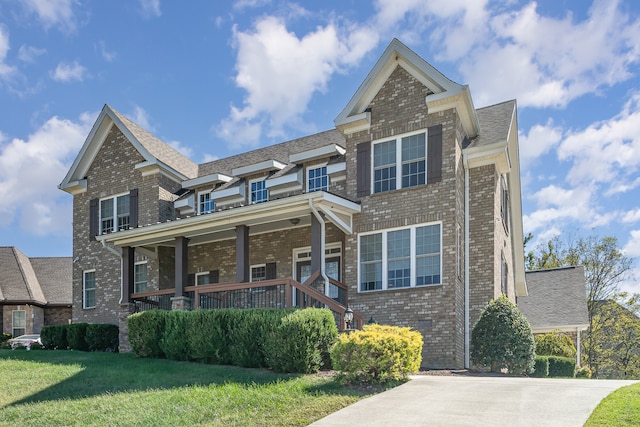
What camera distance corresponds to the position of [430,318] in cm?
1606

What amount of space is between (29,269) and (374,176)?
83.6 feet

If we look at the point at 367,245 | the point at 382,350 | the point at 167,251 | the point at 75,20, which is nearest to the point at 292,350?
the point at 382,350

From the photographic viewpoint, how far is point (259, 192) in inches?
846

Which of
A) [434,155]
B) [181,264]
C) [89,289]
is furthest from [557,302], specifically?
[89,289]

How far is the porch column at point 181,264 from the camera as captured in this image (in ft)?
59.5

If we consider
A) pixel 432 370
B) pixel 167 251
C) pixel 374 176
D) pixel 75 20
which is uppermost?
pixel 75 20

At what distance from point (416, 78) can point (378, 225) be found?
4042 mm

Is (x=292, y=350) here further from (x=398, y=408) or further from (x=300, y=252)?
(x=300, y=252)

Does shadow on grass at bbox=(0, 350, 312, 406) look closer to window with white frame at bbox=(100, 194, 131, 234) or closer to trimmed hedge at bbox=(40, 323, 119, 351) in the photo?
trimmed hedge at bbox=(40, 323, 119, 351)

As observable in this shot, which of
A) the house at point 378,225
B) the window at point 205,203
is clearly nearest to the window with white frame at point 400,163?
the house at point 378,225

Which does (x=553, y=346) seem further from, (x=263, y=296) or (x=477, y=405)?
(x=477, y=405)

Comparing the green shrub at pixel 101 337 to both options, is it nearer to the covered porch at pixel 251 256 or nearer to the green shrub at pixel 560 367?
the covered porch at pixel 251 256

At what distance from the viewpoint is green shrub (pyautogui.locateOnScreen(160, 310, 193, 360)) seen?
14.8 m

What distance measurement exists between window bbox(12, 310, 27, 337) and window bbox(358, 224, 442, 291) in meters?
22.4
